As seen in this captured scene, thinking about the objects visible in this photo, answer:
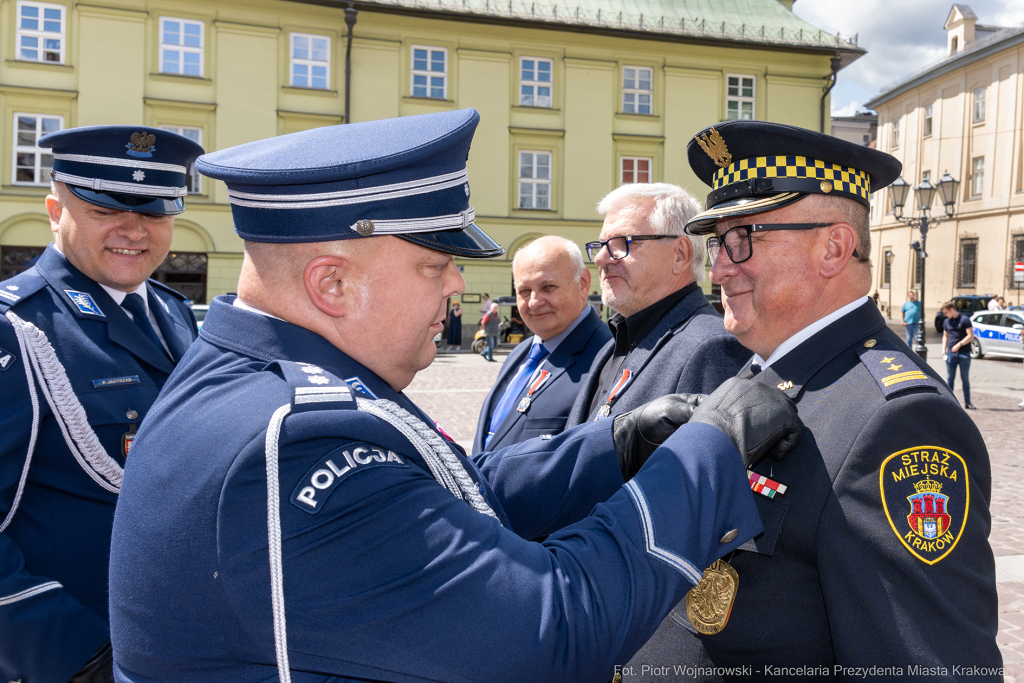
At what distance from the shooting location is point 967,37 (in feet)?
121

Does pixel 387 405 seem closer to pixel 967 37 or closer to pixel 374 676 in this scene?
pixel 374 676

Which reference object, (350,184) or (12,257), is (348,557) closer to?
(350,184)

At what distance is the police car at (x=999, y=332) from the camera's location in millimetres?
19609

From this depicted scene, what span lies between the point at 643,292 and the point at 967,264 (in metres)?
36.3

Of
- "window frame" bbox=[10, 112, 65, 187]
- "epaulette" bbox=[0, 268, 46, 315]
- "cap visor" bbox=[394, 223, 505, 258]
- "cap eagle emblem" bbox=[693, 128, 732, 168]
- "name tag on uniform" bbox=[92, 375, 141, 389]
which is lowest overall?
Answer: "name tag on uniform" bbox=[92, 375, 141, 389]

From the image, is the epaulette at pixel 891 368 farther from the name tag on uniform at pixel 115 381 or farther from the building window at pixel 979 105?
the building window at pixel 979 105

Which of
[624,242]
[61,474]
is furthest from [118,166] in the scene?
[624,242]

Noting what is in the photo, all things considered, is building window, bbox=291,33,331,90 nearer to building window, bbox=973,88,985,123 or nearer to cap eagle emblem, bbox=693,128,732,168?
cap eagle emblem, bbox=693,128,732,168

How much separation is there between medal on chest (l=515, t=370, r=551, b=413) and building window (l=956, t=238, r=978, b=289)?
35.6 metres

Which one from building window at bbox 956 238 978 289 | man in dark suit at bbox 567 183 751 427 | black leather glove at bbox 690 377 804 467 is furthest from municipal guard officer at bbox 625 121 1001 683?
building window at bbox 956 238 978 289

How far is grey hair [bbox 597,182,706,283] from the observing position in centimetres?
331

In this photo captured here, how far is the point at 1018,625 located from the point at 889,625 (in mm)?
3177

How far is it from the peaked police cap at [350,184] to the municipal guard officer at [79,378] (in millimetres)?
1314

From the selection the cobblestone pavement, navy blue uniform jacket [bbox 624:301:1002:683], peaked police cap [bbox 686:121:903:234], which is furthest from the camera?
the cobblestone pavement
